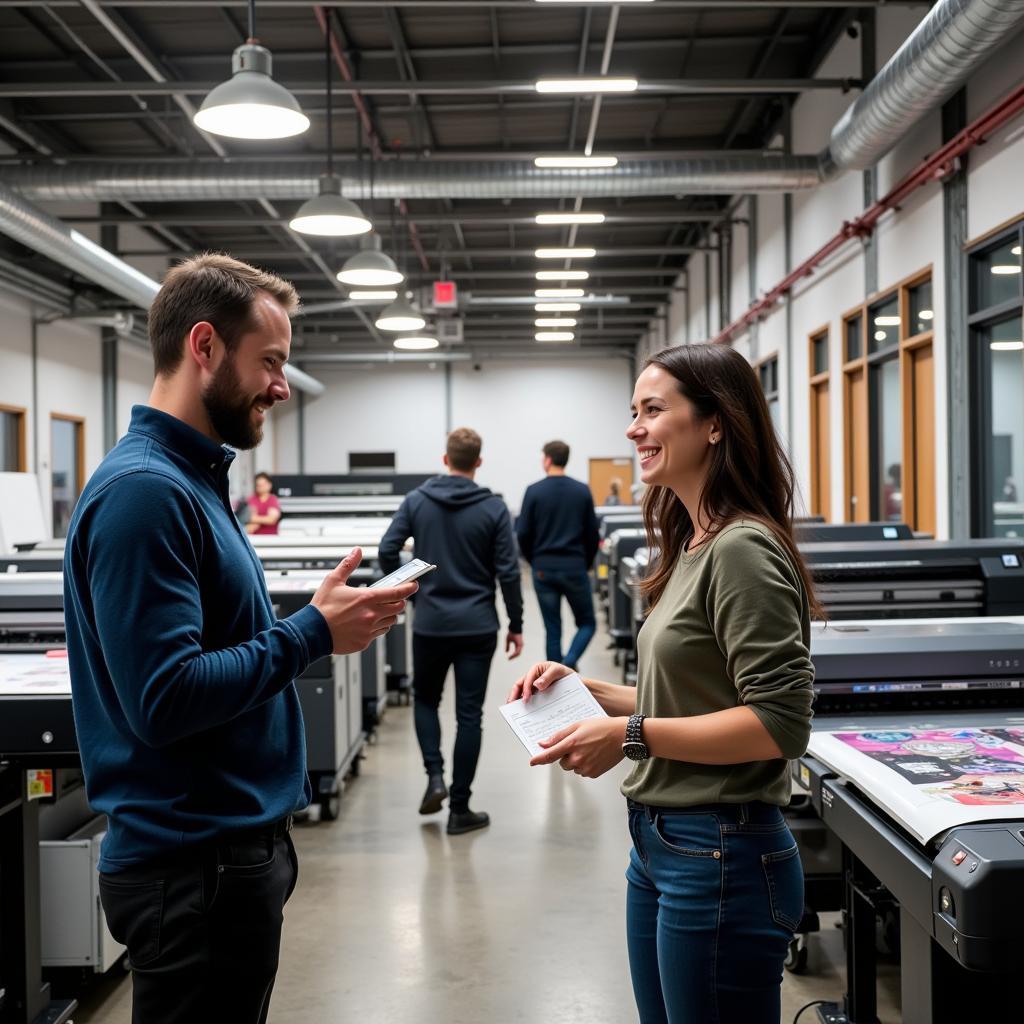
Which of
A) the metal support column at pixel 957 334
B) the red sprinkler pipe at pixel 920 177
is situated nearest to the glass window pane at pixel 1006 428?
the metal support column at pixel 957 334

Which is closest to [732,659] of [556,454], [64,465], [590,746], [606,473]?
[590,746]

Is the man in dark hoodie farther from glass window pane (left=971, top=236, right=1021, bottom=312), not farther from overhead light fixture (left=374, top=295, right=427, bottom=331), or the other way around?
overhead light fixture (left=374, top=295, right=427, bottom=331)

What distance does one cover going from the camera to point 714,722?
1361 millimetres

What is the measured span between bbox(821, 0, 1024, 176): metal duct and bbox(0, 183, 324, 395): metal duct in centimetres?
413

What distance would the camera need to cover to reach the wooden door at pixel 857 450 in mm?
7773

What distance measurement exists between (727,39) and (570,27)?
4.05 ft

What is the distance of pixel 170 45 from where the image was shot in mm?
7508

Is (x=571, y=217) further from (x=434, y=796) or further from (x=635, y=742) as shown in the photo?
(x=635, y=742)

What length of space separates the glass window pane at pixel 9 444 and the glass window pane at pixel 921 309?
30.3 ft

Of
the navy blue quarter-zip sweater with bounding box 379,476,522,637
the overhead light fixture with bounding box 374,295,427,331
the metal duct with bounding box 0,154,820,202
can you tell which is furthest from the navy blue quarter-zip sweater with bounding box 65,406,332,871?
the overhead light fixture with bounding box 374,295,427,331

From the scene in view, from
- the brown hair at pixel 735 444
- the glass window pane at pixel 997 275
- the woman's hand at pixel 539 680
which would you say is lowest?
the woman's hand at pixel 539 680

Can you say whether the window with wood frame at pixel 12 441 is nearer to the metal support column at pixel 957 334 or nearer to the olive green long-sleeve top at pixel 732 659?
the metal support column at pixel 957 334

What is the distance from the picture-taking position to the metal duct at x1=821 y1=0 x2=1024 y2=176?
4234 mm

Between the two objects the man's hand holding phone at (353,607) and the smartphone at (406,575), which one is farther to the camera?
the smartphone at (406,575)
